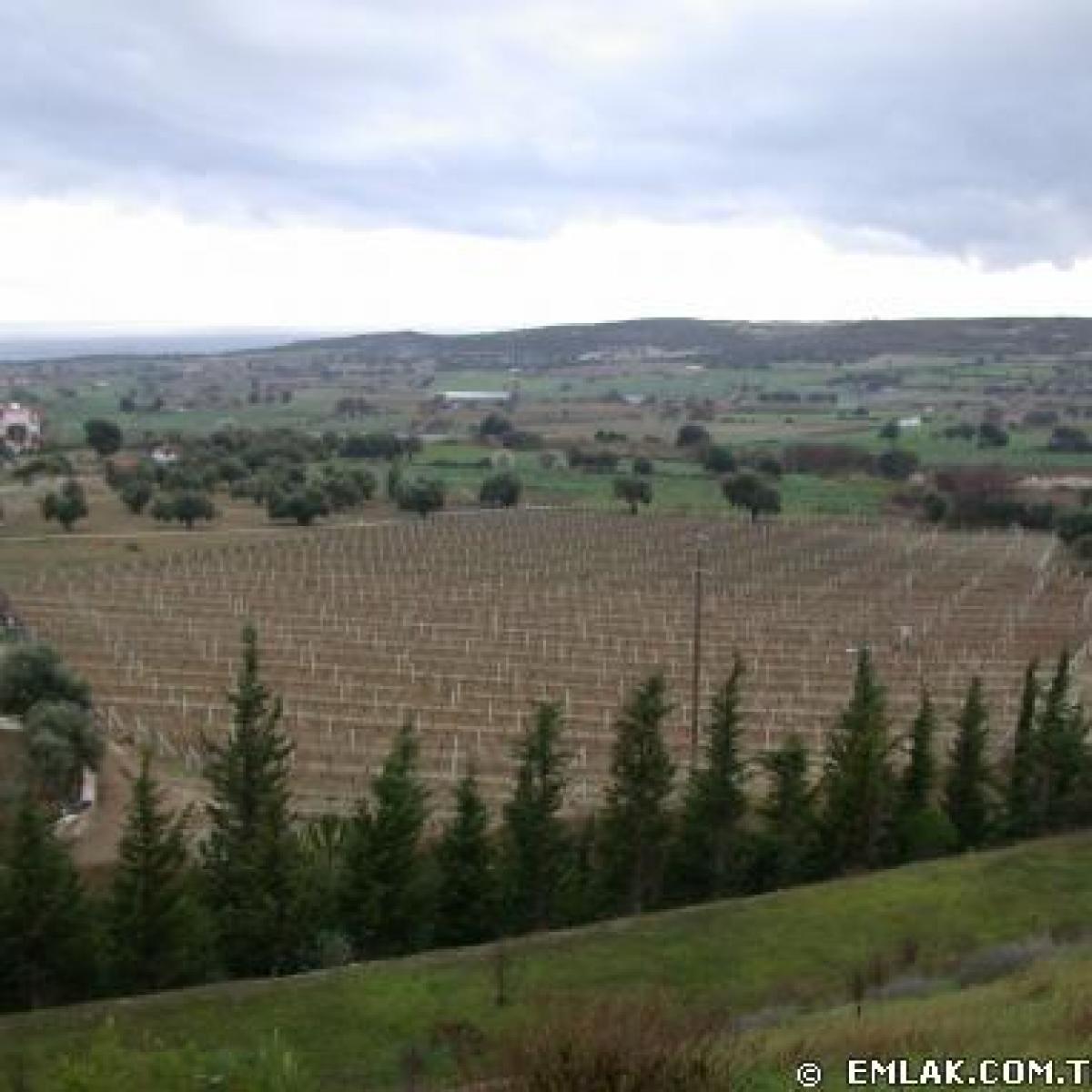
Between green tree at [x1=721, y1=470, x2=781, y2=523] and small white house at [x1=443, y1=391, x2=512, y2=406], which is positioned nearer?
green tree at [x1=721, y1=470, x2=781, y2=523]

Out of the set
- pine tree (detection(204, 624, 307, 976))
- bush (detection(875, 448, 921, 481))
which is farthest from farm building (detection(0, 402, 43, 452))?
pine tree (detection(204, 624, 307, 976))

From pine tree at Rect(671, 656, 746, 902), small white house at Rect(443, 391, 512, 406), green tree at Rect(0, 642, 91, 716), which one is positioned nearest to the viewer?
pine tree at Rect(671, 656, 746, 902)

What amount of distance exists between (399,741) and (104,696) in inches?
760

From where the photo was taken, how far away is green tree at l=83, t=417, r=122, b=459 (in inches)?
4023

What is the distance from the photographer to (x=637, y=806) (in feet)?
77.3

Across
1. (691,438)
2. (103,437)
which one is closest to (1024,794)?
(103,437)

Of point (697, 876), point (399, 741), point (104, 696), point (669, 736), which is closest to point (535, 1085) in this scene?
point (399, 741)

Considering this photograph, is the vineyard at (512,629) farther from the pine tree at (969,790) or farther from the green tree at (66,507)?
the green tree at (66,507)

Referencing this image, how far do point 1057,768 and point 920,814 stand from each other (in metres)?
3.10

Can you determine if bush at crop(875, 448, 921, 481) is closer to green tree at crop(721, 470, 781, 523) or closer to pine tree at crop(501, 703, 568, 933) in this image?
green tree at crop(721, 470, 781, 523)

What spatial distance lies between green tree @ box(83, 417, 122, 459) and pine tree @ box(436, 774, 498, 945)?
86630 millimetres

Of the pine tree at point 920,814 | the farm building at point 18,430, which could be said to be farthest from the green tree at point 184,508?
the pine tree at point 920,814

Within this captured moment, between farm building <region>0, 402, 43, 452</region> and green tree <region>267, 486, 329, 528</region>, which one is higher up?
farm building <region>0, 402, 43, 452</region>

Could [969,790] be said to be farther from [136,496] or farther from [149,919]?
[136,496]
